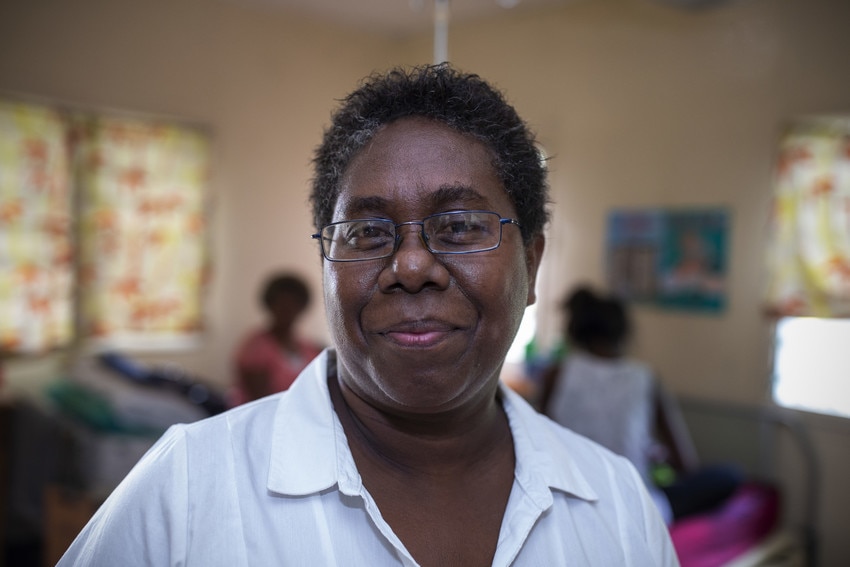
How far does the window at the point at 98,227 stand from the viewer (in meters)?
3.52

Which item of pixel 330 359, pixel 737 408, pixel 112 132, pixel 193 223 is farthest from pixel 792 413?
pixel 112 132

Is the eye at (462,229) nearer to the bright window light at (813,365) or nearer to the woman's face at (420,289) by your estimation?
the woman's face at (420,289)

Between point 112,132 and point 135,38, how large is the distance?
22.2 inches

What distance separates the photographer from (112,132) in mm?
3867

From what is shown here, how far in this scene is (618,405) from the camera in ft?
8.59

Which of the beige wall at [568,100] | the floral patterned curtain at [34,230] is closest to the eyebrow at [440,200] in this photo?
the beige wall at [568,100]

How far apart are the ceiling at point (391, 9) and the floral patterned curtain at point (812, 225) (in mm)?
1665

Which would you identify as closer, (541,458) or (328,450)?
(328,450)

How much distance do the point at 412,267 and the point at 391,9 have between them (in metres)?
4.00

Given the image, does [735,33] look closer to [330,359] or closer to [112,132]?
[330,359]

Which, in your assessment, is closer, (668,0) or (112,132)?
(668,0)

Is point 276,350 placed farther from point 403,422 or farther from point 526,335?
point 403,422

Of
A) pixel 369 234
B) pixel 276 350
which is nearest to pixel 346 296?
pixel 369 234

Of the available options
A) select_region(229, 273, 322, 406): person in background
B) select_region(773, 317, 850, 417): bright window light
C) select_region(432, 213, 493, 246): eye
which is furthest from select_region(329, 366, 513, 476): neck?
select_region(773, 317, 850, 417): bright window light
